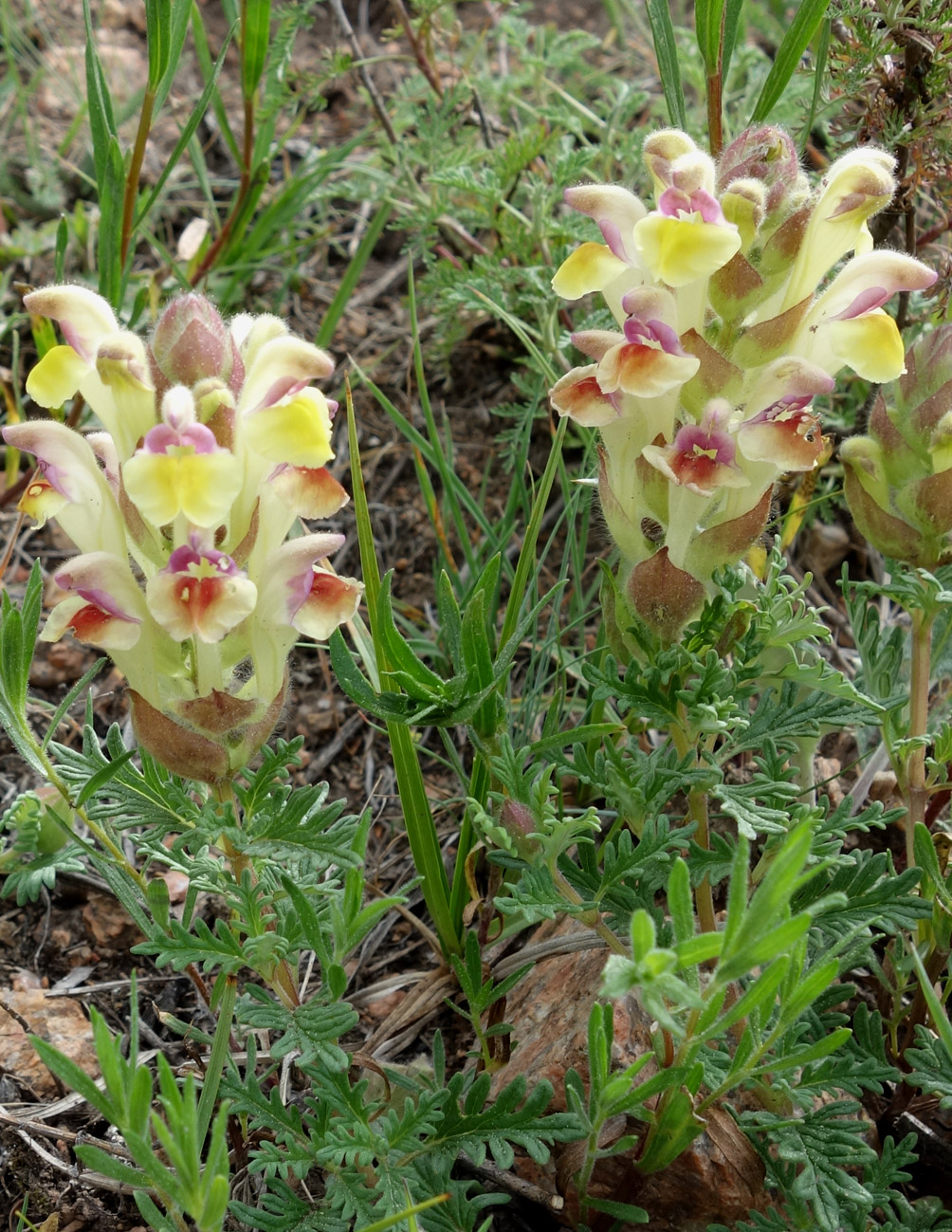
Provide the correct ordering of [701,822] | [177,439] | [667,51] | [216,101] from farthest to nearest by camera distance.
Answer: [216,101], [667,51], [701,822], [177,439]

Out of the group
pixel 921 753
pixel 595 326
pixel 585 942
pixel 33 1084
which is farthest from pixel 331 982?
pixel 595 326

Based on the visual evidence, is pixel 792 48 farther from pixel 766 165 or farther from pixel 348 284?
pixel 348 284

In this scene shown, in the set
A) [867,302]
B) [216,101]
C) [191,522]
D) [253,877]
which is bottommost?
[253,877]

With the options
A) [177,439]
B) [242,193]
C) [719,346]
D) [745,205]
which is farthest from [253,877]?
[242,193]

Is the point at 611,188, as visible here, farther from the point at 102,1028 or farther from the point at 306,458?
the point at 102,1028

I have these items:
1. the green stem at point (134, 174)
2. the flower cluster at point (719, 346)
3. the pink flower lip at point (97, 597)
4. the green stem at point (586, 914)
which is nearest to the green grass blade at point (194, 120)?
the green stem at point (134, 174)

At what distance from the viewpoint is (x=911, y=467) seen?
1866 millimetres

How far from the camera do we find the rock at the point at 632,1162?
1762mm

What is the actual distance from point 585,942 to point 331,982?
1.70 feet

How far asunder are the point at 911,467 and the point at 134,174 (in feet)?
6.14

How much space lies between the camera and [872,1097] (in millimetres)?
1965

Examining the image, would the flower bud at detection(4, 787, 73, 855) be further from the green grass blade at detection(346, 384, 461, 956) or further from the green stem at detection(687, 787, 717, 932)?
the green stem at detection(687, 787, 717, 932)

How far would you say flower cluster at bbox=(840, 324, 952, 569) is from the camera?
1824 mm

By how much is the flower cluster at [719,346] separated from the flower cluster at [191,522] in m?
0.42
